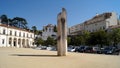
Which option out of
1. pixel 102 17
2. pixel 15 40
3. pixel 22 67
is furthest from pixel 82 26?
pixel 22 67

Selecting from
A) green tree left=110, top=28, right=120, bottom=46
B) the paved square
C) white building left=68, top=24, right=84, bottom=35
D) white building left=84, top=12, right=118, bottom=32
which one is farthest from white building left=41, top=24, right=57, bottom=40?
the paved square

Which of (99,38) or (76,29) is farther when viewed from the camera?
(76,29)

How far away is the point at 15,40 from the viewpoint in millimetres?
97750

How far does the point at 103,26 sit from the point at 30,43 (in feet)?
136

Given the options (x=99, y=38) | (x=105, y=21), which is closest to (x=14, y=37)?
(x=105, y=21)

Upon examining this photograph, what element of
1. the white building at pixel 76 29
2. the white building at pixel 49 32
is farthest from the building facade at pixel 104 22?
the white building at pixel 49 32

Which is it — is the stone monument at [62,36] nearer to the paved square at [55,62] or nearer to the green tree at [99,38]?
the paved square at [55,62]

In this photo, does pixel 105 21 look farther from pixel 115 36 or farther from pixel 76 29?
pixel 76 29

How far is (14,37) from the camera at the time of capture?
320 feet

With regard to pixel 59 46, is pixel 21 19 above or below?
above

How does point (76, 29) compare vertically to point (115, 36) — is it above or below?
above

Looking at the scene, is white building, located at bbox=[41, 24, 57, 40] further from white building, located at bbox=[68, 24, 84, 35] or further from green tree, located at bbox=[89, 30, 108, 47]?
green tree, located at bbox=[89, 30, 108, 47]

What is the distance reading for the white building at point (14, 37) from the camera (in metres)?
89.4

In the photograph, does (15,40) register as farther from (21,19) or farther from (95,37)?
(95,37)
